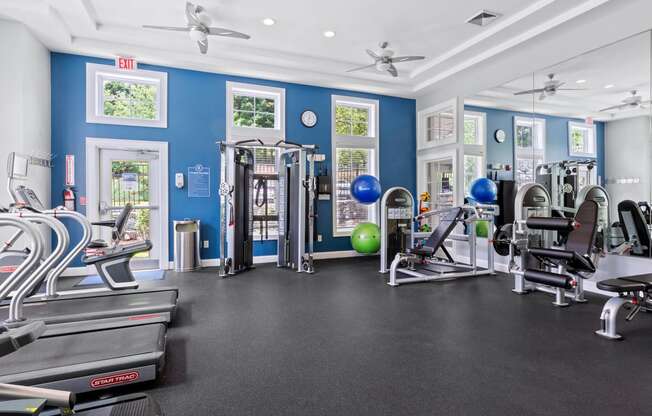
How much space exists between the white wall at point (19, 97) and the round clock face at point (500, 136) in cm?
696

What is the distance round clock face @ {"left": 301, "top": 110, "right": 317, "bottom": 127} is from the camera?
6.68m

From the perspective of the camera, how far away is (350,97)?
7039mm

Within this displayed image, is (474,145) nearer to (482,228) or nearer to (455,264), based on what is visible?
(482,228)

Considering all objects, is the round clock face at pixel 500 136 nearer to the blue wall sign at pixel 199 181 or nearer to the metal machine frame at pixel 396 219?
the metal machine frame at pixel 396 219

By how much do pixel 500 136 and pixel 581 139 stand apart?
1.37 metres

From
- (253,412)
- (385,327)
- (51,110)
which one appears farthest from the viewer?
(51,110)

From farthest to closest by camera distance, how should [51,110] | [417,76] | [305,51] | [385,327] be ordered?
1. [417,76]
2. [305,51]
3. [51,110]
4. [385,327]

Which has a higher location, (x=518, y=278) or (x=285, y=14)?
(x=285, y=14)

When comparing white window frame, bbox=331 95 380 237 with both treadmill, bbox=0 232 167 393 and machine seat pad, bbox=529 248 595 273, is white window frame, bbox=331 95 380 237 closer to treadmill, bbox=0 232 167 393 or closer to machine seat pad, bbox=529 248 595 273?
machine seat pad, bbox=529 248 595 273

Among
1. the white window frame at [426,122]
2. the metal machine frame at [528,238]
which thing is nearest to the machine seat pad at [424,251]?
the metal machine frame at [528,238]

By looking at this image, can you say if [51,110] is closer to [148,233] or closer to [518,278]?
[148,233]

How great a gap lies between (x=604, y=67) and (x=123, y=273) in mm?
6459

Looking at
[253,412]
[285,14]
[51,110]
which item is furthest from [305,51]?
[253,412]

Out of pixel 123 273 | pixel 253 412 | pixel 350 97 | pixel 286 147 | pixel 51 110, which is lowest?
pixel 253 412
